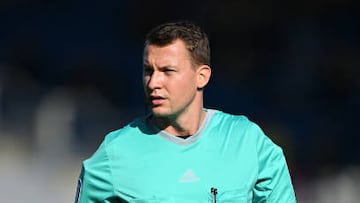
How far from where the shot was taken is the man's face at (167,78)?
259cm

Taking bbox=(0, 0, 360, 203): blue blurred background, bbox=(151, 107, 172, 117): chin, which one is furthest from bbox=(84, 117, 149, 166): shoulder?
bbox=(0, 0, 360, 203): blue blurred background

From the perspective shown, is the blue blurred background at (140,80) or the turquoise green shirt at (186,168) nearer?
the turquoise green shirt at (186,168)

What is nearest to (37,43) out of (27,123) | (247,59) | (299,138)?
(27,123)

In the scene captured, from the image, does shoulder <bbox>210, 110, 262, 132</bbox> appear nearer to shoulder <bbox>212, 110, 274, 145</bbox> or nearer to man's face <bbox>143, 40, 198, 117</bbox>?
shoulder <bbox>212, 110, 274, 145</bbox>

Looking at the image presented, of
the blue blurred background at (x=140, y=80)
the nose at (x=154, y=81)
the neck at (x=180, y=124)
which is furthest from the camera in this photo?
the blue blurred background at (x=140, y=80)

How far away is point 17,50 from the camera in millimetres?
3854

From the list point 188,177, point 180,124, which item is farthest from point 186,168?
point 180,124

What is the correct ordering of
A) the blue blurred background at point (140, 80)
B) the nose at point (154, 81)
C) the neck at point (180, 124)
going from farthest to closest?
1. the blue blurred background at point (140, 80)
2. the neck at point (180, 124)
3. the nose at point (154, 81)

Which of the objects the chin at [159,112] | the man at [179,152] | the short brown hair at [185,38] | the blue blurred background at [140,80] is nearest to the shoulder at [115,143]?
the man at [179,152]

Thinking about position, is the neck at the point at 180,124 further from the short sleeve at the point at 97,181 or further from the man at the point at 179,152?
the short sleeve at the point at 97,181

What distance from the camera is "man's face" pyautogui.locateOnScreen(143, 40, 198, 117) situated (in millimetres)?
2590

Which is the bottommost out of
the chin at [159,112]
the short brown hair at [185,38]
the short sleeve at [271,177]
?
the short sleeve at [271,177]

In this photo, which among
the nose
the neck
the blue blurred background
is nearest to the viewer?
the nose

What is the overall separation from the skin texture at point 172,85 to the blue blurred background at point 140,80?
50.3 inches
